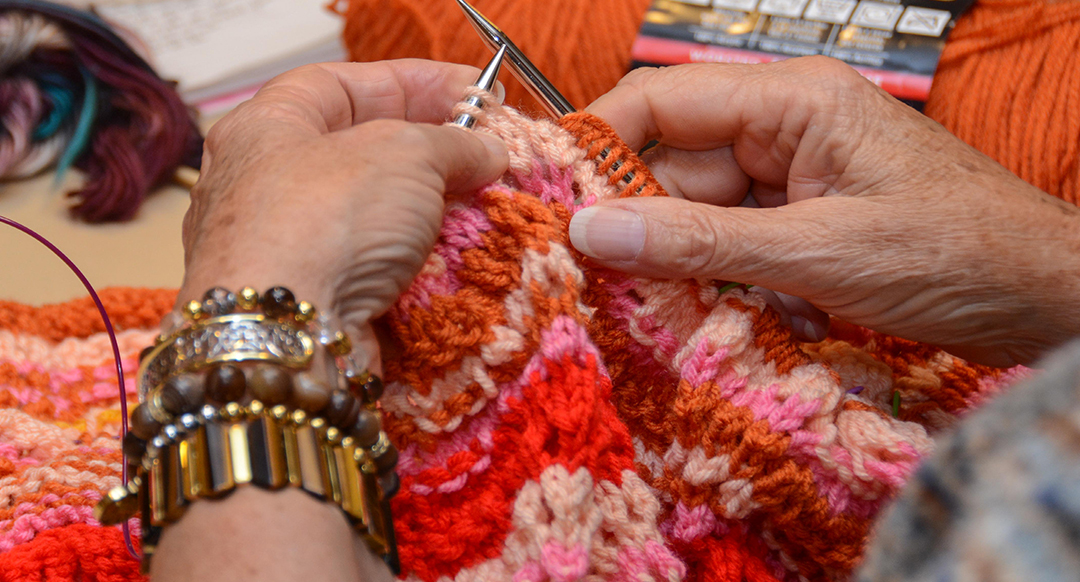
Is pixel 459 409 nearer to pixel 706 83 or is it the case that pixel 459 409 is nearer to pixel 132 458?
pixel 132 458

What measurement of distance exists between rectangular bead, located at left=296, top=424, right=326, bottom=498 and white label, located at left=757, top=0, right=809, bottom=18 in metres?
0.91

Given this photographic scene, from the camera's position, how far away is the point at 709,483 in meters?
0.62

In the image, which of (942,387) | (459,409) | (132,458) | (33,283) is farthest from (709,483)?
(33,283)

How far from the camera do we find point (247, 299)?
449 mm

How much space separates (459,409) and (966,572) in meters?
0.46

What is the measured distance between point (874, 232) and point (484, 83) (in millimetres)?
395

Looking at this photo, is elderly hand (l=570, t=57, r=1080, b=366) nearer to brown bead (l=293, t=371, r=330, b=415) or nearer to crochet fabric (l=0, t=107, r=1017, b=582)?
crochet fabric (l=0, t=107, r=1017, b=582)

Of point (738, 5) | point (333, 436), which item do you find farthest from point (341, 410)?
point (738, 5)

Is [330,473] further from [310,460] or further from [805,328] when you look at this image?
[805,328]

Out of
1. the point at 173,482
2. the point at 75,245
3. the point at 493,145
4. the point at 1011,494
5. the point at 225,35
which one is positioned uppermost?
the point at 1011,494

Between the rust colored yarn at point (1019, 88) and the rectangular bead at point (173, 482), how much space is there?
1.02 metres

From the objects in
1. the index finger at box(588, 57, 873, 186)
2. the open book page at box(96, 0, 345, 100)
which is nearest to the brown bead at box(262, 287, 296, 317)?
the index finger at box(588, 57, 873, 186)

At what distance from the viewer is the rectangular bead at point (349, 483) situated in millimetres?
445

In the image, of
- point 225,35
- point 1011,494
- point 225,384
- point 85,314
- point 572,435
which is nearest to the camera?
point 1011,494
